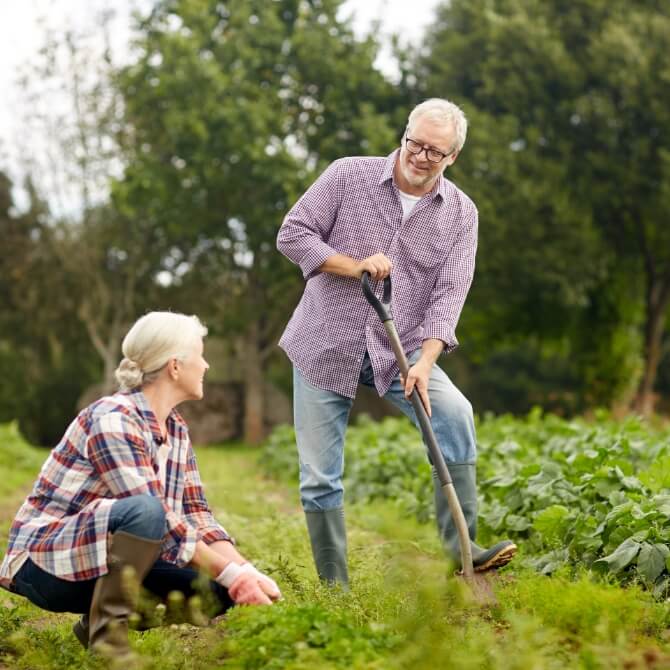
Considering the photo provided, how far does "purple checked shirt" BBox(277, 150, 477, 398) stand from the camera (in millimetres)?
4211

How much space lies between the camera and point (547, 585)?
3.63m

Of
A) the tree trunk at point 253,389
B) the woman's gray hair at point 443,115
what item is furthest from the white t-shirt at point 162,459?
the tree trunk at point 253,389

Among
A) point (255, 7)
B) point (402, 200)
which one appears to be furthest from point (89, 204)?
point (402, 200)

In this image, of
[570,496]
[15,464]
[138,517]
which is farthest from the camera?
[15,464]

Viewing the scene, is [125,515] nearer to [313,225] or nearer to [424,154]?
[313,225]

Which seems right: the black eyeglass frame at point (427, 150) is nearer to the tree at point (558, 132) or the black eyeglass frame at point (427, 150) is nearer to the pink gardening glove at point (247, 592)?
the pink gardening glove at point (247, 592)

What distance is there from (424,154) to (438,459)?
1240 mm

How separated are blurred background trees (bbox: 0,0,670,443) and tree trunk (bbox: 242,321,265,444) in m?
0.04

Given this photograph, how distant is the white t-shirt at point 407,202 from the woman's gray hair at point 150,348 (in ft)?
4.51

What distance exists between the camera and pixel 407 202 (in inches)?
170

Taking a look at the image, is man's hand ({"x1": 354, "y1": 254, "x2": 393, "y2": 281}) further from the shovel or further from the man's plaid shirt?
the man's plaid shirt

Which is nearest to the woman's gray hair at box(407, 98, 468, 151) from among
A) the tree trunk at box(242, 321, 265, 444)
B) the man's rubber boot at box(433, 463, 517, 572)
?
the man's rubber boot at box(433, 463, 517, 572)

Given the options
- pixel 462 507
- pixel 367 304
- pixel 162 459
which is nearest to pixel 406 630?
pixel 162 459

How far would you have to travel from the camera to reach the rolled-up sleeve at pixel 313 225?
416cm
